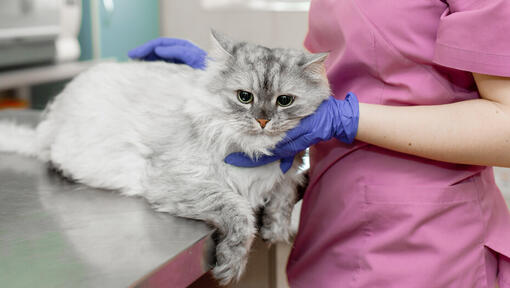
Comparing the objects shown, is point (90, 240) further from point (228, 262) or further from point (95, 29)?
point (95, 29)


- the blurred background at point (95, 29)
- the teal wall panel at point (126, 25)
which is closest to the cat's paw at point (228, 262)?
the blurred background at point (95, 29)

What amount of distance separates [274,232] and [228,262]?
0.22 metres

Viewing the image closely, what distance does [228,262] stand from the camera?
1.09 m

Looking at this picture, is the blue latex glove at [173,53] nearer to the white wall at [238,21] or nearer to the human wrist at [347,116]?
the human wrist at [347,116]

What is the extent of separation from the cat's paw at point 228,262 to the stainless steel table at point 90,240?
0.03 metres

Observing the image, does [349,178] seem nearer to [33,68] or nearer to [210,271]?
[210,271]

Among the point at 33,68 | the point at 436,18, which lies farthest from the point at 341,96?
the point at 33,68

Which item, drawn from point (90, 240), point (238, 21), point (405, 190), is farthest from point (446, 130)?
point (238, 21)

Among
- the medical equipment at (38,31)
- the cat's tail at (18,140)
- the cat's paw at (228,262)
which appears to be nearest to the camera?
the cat's paw at (228,262)

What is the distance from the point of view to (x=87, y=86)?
1.47 m

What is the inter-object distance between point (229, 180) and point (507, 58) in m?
0.69

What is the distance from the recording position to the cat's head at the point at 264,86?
118 cm

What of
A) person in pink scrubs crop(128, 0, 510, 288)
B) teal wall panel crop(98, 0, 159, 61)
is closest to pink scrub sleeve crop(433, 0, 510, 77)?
person in pink scrubs crop(128, 0, 510, 288)

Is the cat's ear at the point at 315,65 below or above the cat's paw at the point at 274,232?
above
